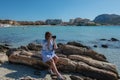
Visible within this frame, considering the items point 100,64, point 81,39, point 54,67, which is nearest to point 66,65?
point 54,67

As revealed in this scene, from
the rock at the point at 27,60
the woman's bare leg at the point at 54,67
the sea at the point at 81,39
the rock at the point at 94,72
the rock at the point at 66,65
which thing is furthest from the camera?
the sea at the point at 81,39

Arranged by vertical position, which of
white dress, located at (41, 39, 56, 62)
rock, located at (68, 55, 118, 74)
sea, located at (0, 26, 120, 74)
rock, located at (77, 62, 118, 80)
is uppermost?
white dress, located at (41, 39, 56, 62)

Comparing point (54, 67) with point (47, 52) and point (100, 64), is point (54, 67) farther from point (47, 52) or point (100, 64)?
point (100, 64)

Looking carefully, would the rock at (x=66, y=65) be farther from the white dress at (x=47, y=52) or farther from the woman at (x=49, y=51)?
the white dress at (x=47, y=52)

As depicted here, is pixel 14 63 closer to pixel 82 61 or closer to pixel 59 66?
pixel 59 66

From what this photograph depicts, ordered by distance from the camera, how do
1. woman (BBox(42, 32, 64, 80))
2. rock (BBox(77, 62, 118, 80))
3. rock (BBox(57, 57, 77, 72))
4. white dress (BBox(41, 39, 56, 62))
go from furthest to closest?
rock (BBox(57, 57, 77, 72)) → rock (BBox(77, 62, 118, 80)) → white dress (BBox(41, 39, 56, 62)) → woman (BBox(42, 32, 64, 80))

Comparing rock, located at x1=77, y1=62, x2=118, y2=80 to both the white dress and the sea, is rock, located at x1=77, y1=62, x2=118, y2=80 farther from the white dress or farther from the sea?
the sea

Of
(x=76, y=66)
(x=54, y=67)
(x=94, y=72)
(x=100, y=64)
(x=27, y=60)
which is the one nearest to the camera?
(x=54, y=67)

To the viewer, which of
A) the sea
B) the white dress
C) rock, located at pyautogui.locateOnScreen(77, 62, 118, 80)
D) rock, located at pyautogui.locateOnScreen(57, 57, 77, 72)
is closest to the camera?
the white dress

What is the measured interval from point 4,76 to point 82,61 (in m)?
4.88

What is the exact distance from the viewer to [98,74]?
14938mm

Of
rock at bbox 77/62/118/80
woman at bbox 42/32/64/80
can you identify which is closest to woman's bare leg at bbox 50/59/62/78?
woman at bbox 42/32/64/80

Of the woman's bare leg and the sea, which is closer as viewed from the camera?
the woman's bare leg

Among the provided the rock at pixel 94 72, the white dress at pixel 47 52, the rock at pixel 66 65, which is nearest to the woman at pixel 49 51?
the white dress at pixel 47 52
